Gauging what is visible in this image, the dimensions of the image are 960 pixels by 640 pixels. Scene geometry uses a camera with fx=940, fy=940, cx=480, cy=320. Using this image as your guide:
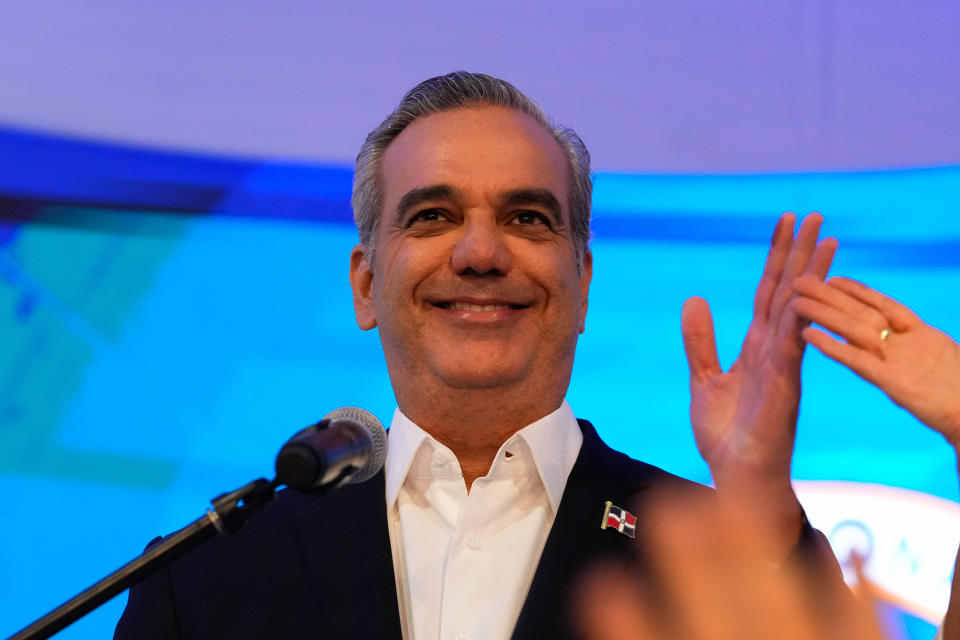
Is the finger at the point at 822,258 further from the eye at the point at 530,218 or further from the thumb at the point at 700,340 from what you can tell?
the eye at the point at 530,218

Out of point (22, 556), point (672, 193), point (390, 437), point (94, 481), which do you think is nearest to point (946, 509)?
point (672, 193)

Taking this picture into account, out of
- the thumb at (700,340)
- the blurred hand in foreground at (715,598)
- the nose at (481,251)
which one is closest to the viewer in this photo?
the blurred hand in foreground at (715,598)

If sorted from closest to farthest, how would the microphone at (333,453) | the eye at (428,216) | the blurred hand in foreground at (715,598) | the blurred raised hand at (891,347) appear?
the microphone at (333,453), the blurred raised hand at (891,347), the blurred hand in foreground at (715,598), the eye at (428,216)

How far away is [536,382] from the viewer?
1754 millimetres

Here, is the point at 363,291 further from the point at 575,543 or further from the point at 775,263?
the point at 775,263

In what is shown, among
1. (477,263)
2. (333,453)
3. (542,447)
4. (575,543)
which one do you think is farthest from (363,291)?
(333,453)

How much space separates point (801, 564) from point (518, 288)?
0.66 meters

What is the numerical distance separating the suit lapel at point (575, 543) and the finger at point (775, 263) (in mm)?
409

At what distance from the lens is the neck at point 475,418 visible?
1.75 metres

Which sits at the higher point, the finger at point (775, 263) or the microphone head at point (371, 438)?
the finger at point (775, 263)

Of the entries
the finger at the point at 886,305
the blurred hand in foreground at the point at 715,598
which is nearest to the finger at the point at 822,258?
the finger at the point at 886,305

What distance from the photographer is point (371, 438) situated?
1124 mm

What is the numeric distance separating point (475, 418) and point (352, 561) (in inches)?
13.8

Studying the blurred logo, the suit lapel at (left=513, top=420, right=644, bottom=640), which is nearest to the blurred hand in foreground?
the suit lapel at (left=513, top=420, right=644, bottom=640)
